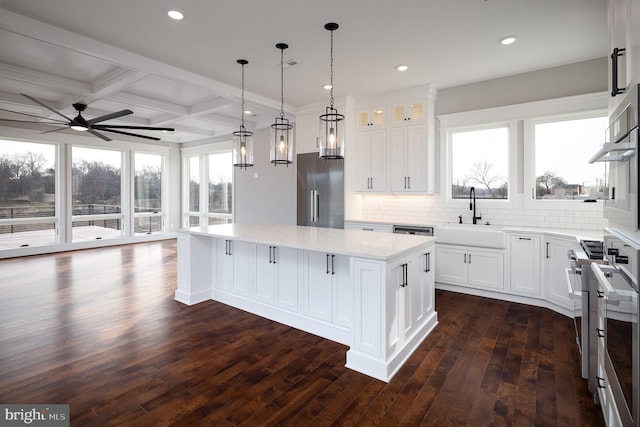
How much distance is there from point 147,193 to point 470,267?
27.0 ft


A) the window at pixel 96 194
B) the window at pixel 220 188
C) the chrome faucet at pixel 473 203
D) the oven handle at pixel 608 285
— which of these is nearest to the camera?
Answer: the oven handle at pixel 608 285

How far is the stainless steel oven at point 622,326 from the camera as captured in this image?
1.17 metres

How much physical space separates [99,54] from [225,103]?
2122 mm

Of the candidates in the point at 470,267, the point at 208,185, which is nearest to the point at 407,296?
the point at 470,267

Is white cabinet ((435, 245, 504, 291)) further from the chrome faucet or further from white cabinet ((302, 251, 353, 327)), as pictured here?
white cabinet ((302, 251, 353, 327))

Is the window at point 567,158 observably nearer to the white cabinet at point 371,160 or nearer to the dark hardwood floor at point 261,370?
the dark hardwood floor at point 261,370

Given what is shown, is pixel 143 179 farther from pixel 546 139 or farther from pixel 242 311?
pixel 546 139

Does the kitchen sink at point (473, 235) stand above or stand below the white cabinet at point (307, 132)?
below

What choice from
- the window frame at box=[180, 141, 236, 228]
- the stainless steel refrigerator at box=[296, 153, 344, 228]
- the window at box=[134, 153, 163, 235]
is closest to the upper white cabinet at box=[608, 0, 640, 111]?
the stainless steel refrigerator at box=[296, 153, 344, 228]

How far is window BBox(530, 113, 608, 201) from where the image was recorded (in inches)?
159

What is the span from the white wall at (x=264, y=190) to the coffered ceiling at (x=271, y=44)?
169 centimetres

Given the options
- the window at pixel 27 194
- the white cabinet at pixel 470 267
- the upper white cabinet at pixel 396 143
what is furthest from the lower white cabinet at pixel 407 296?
the window at pixel 27 194

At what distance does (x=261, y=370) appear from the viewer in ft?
8.20

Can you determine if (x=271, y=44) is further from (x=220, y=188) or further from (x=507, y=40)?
(x=220, y=188)
